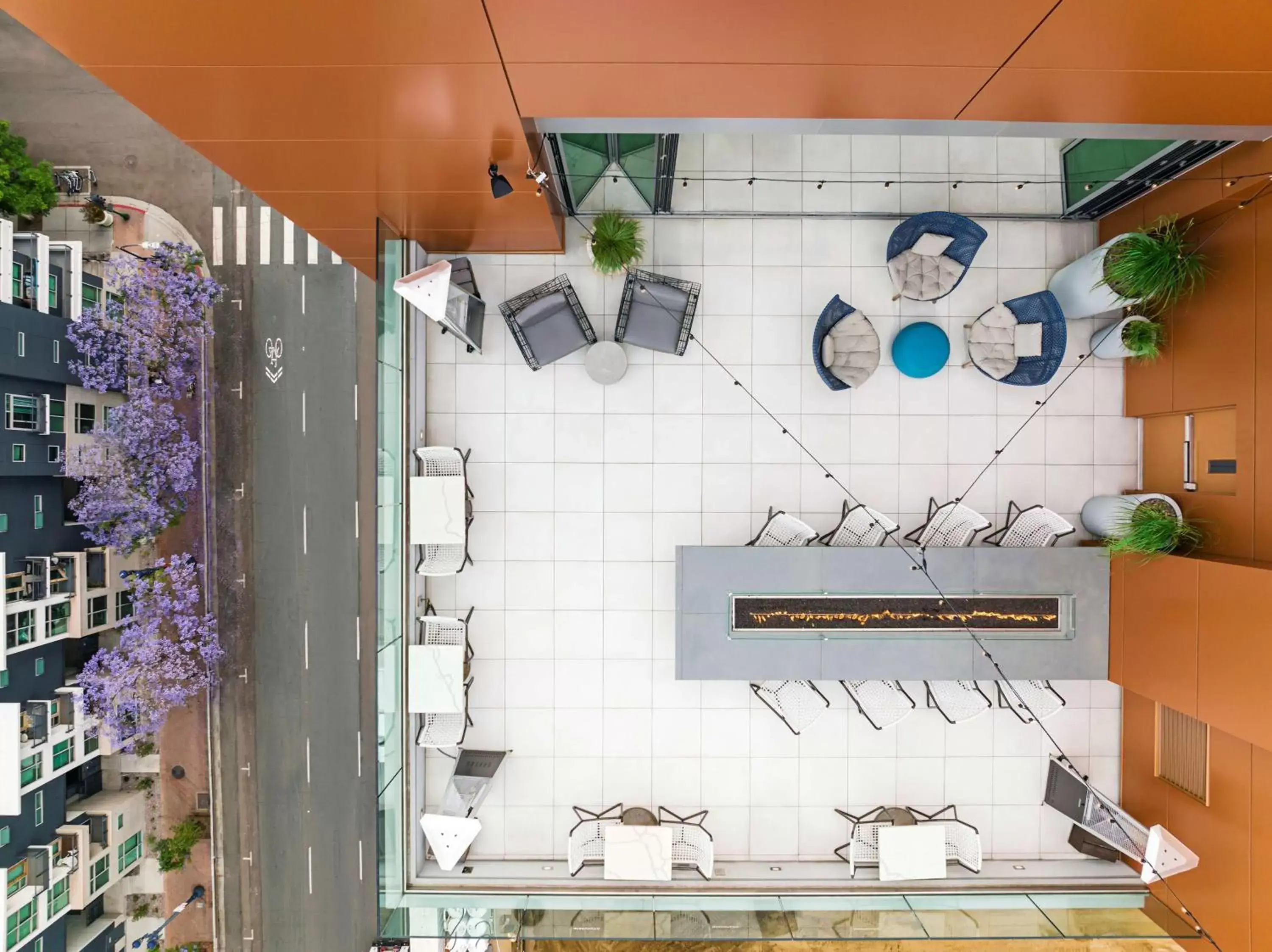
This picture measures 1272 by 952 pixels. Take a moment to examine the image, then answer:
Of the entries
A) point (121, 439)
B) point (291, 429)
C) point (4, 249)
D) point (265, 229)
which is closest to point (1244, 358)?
point (291, 429)

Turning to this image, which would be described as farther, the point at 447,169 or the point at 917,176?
the point at 917,176

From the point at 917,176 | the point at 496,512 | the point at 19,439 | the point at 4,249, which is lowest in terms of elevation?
the point at 496,512

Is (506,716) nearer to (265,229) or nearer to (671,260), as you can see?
(671,260)

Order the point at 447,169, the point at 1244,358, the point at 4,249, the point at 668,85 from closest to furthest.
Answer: the point at 668,85, the point at 447,169, the point at 1244,358, the point at 4,249

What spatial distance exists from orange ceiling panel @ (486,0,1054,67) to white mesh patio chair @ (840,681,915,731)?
17.1 feet

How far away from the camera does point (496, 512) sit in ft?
20.7

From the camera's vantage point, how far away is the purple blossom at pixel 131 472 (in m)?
7.13

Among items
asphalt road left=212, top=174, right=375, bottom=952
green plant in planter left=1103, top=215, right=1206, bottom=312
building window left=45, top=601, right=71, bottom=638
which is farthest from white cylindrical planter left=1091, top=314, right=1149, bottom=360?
building window left=45, top=601, right=71, bottom=638

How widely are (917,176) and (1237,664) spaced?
199 inches

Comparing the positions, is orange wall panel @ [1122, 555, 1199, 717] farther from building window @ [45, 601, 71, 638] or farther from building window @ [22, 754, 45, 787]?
building window @ [22, 754, 45, 787]

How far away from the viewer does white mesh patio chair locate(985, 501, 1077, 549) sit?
5.75 meters

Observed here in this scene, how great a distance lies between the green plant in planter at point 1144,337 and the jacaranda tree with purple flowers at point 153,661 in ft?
35.0

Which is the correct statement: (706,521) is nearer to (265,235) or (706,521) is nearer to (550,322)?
(550,322)

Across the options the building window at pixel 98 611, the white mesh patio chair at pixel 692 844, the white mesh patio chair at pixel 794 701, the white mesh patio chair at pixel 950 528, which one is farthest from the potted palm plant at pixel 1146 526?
the building window at pixel 98 611
